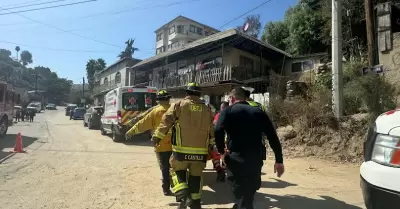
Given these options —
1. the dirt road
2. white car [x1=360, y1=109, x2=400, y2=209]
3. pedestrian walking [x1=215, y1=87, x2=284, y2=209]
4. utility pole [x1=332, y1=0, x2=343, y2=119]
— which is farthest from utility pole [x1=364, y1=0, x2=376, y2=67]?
white car [x1=360, y1=109, x2=400, y2=209]

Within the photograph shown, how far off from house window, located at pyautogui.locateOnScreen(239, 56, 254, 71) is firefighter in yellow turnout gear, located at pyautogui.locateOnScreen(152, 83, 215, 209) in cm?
2079

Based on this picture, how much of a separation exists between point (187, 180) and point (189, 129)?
0.70 m

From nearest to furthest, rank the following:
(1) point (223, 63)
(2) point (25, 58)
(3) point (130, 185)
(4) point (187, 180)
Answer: (4) point (187, 180) → (3) point (130, 185) → (1) point (223, 63) → (2) point (25, 58)

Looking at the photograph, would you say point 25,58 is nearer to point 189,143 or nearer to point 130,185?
point 130,185

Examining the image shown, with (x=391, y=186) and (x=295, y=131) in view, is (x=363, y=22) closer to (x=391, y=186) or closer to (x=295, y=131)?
(x=295, y=131)

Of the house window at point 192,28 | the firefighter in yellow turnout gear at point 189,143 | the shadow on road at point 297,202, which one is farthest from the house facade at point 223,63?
the house window at point 192,28

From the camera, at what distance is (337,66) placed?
427 inches

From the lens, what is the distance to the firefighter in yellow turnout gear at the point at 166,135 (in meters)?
5.50

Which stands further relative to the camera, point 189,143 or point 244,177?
point 189,143

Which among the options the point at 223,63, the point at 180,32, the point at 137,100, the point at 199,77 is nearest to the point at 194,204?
the point at 137,100

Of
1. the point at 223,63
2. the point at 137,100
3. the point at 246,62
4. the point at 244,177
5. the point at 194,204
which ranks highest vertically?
the point at 246,62

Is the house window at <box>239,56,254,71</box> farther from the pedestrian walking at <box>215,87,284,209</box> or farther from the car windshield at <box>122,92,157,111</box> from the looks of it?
the pedestrian walking at <box>215,87,284,209</box>

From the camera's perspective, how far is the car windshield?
14.5m

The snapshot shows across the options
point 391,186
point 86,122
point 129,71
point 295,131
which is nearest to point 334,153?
point 295,131
